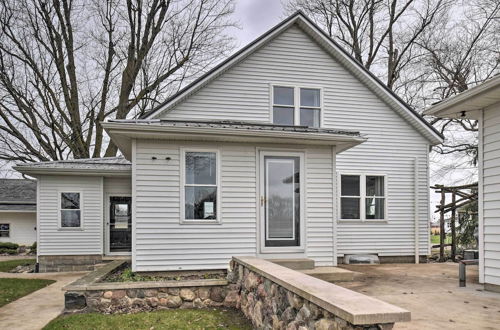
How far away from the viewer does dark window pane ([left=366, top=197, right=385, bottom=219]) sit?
1067 cm

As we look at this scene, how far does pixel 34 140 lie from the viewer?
1895 cm

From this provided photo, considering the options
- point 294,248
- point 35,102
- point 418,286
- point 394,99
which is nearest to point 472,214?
point 394,99

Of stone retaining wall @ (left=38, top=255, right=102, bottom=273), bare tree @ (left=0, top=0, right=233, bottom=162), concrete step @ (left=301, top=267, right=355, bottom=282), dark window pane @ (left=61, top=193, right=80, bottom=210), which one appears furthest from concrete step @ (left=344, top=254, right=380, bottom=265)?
bare tree @ (left=0, top=0, right=233, bottom=162)

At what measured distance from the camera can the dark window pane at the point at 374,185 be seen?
10740 millimetres

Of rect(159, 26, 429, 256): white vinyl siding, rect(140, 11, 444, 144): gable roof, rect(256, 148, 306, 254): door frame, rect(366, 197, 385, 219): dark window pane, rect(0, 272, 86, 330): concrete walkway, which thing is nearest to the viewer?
rect(0, 272, 86, 330): concrete walkway

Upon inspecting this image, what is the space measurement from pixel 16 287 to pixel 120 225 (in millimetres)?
3662

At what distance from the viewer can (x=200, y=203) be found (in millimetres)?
6992

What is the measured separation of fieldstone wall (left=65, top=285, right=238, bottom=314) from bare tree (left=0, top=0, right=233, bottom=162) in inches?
483

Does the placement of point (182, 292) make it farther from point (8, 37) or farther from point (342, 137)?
point (8, 37)

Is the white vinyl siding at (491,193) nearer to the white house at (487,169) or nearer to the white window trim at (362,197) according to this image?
the white house at (487,169)

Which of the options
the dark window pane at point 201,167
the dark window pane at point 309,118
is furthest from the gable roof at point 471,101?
the dark window pane at point 309,118

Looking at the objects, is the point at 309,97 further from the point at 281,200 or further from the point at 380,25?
the point at 380,25

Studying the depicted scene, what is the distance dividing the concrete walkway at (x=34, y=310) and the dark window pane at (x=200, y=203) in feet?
8.53

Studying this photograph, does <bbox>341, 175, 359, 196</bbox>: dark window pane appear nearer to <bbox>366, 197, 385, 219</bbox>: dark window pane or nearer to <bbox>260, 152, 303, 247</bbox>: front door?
<bbox>366, 197, 385, 219</bbox>: dark window pane
